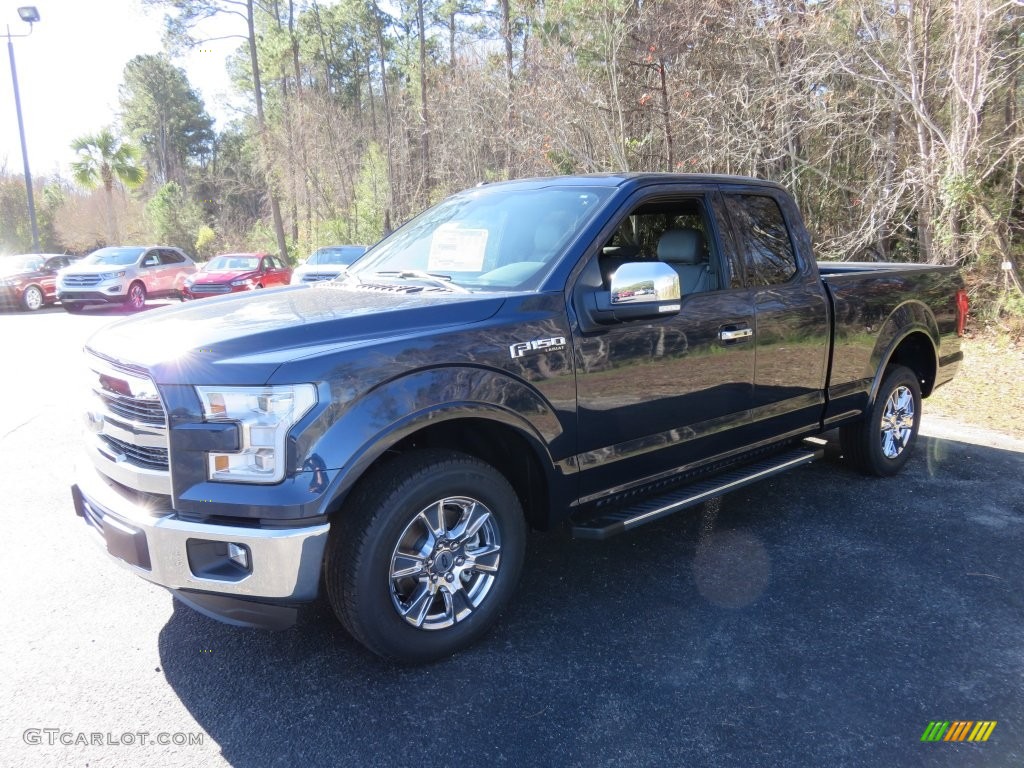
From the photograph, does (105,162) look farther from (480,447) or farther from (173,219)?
(480,447)

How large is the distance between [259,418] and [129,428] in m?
0.65

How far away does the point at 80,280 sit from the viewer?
1842 cm

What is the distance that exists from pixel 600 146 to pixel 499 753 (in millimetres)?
13403

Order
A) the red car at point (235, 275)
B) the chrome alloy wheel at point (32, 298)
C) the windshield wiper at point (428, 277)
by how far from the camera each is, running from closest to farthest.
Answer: the windshield wiper at point (428, 277), the red car at point (235, 275), the chrome alloy wheel at point (32, 298)

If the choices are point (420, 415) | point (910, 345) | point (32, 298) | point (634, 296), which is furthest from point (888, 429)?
point (32, 298)


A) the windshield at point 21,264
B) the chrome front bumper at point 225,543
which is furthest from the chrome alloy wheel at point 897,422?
the windshield at point 21,264

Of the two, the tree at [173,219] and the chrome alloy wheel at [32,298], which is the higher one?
the tree at [173,219]

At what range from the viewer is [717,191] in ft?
13.8

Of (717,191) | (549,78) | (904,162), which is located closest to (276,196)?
(549,78)

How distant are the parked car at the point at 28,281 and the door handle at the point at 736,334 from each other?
69.6ft

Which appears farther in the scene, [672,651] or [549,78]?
[549,78]

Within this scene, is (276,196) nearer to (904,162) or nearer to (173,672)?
(904,162)

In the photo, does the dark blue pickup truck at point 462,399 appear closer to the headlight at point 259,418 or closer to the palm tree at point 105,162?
the headlight at point 259,418

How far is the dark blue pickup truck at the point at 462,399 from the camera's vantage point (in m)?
2.58
